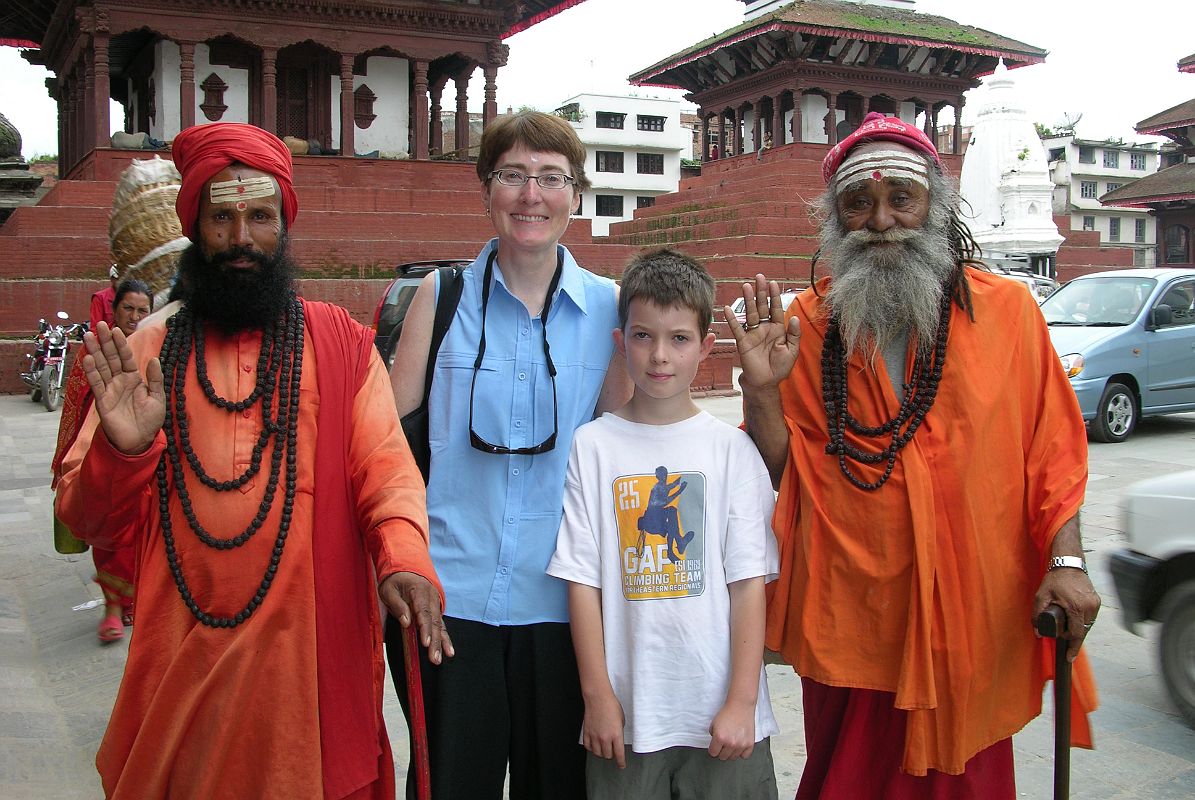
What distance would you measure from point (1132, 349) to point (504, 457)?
9964mm

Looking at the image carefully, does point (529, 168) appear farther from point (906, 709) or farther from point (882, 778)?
point (882, 778)

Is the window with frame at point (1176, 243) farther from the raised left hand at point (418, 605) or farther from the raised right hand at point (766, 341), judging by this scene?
the raised left hand at point (418, 605)

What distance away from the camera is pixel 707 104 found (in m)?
35.3

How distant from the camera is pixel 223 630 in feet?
7.80

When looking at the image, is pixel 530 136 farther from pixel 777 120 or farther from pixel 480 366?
pixel 777 120

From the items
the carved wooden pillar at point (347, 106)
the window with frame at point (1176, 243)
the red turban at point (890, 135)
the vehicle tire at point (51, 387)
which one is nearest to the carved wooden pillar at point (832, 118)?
the carved wooden pillar at point (347, 106)

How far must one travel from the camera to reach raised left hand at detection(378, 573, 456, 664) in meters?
2.28

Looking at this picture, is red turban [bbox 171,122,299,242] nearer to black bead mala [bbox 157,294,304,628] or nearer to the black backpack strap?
black bead mala [bbox 157,294,304,628]

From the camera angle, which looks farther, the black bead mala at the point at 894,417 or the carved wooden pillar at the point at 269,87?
the carved wooden pillar at the point at 269,87

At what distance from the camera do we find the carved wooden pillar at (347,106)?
21.0 meters

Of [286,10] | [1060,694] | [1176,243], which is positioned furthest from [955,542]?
[1176,243]

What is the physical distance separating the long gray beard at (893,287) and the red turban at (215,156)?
1474 mm

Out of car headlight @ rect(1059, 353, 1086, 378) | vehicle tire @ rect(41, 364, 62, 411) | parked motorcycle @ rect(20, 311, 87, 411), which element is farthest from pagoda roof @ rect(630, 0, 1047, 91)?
vehicle tire @ rect(41, 364, 62, 411)

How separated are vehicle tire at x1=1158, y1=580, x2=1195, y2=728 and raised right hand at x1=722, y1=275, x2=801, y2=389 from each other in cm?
253
